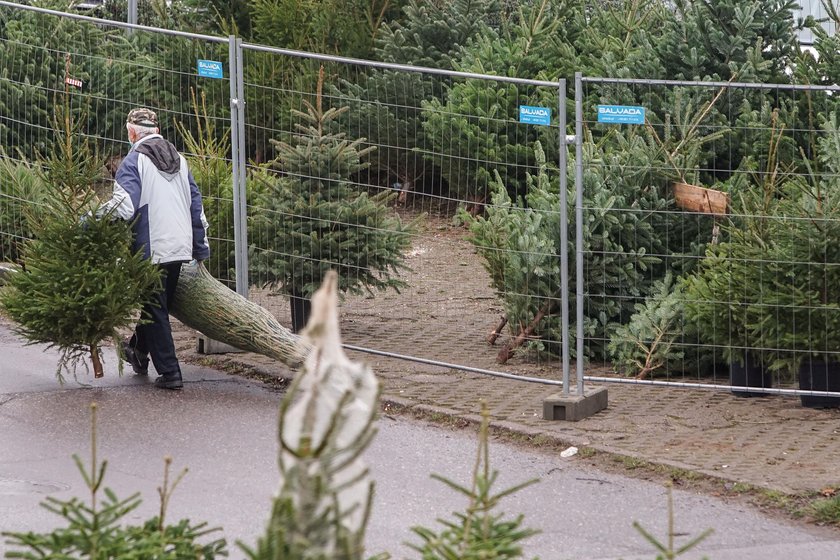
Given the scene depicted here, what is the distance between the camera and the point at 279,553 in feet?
9.47

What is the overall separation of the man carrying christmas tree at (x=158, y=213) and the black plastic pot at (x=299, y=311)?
1.15 meters

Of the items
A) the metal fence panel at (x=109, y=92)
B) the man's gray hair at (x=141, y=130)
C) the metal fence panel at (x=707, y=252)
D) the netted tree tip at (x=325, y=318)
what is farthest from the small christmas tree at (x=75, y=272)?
the netted tree tip at (x=325, y=318)

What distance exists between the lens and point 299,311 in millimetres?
9992

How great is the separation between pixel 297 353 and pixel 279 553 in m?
5.84

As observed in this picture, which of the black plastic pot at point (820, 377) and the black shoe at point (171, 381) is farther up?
the black plastic pot at point (820, 377)

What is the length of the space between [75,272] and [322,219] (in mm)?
1928

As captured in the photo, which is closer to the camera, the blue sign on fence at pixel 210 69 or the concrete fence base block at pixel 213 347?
the blue sign on fence at pixel 210 69

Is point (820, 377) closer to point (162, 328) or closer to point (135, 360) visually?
point (162, 328)

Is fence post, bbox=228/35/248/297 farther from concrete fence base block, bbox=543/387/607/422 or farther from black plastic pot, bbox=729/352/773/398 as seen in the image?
black plastic pot, bbox=729/352/773/398

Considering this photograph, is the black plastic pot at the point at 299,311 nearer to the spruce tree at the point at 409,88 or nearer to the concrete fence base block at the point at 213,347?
the concrete fence base block at the point at 213,347

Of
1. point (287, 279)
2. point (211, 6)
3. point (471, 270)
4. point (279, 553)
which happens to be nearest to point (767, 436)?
point (471, 270)

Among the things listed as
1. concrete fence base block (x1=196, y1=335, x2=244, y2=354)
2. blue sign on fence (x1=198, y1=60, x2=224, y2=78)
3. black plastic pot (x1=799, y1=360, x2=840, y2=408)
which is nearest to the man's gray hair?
blue sign on fence (x1=198, y1=60, x2=224, y2=78)

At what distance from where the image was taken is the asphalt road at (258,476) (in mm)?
6148

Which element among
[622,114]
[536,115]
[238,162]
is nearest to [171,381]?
[238,162]
